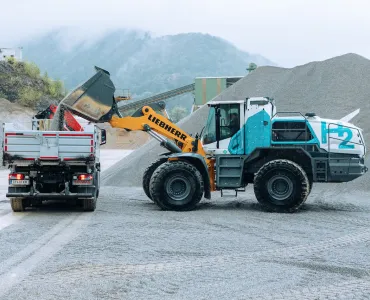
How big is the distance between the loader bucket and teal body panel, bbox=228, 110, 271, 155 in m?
3.25

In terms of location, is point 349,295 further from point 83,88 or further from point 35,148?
point 83,88

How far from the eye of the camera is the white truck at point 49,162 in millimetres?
13789

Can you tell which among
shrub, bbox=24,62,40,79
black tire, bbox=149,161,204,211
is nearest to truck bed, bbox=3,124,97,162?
black tire, bbox=149,161,204,211

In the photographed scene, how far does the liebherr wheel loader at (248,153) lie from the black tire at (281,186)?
0.08ft

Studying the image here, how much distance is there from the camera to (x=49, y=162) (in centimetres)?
1384

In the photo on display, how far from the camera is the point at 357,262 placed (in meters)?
8.62

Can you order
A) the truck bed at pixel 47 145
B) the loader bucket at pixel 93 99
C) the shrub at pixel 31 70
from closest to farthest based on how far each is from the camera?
1. the truck bed at pixel 47 145
2. the loader bucket at pixel 93 99
3. the shrub at pixel 31 70

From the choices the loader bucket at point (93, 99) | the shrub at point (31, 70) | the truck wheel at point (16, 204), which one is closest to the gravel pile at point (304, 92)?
the loader bucket at point (93, 99)

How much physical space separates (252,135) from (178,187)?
2.20 m

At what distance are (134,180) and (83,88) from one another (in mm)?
8033

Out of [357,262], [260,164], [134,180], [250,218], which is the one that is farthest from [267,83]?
[357,262]

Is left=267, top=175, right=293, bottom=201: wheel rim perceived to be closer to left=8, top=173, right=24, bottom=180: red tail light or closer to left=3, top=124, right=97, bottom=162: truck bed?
left=3, top=124, right=97, bottom=162: truck bed

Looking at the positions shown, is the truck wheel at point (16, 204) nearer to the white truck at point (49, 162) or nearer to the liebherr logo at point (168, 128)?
the white truck at point (49, 162)

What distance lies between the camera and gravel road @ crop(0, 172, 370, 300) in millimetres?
7074
